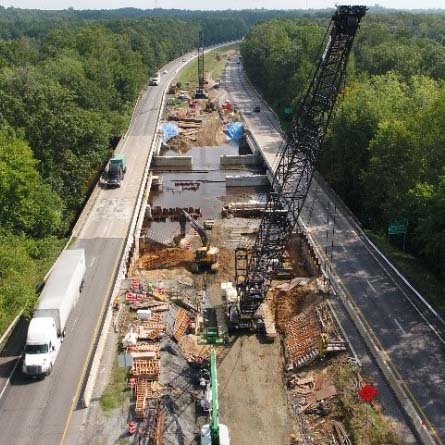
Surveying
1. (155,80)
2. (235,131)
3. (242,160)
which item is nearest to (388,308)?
(242,160)

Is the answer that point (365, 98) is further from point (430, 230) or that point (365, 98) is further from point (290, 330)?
point (290, 330)

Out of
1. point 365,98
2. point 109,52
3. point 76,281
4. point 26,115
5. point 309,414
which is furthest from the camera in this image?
point 109,52

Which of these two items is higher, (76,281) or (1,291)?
(1,291)

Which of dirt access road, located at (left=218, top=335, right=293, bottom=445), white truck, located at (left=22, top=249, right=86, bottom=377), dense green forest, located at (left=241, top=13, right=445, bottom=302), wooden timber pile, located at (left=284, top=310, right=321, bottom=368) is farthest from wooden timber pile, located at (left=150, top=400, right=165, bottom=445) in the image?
dense green forest, located at (left=241, top=13, right=445, bottom=302)

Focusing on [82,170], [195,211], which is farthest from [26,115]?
[195,211]

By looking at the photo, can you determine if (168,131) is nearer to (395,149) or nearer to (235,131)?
(235,131)

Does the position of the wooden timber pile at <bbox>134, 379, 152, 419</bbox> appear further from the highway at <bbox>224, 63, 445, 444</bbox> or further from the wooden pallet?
the highway at <bbox>224, 63, 445, 444</bbox>
